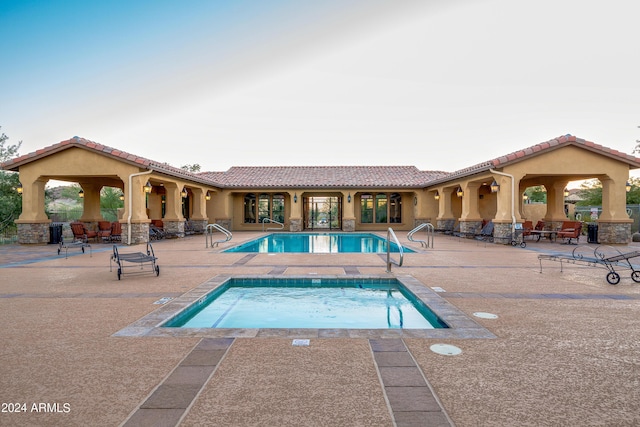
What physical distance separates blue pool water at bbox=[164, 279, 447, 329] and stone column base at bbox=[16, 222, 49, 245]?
13053mm

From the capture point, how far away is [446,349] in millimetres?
3428

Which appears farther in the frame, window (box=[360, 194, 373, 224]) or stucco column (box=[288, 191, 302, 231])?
window (box=[360, 194, 373, 224])

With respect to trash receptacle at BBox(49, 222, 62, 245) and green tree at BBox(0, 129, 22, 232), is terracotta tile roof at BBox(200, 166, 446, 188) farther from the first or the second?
green tree at BBox(0, 129, 22, 232)

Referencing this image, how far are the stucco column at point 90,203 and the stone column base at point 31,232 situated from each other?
11.4ft

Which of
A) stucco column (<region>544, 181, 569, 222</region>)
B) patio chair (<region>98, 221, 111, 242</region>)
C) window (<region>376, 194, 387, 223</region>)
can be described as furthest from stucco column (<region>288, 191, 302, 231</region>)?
stucco column (<region>544, 181, 569, 222</region>)

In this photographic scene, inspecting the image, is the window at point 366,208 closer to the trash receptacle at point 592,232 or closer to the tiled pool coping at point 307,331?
the trash receptacle at point 592,232

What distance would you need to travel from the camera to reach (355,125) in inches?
1131

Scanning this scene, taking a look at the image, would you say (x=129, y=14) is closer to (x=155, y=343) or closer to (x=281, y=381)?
(x=155, y=343)

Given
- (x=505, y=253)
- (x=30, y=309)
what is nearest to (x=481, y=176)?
(x=505, y=253)

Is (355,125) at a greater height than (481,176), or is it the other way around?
(355,125)

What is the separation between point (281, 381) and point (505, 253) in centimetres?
1108

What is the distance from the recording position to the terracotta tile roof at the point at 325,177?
72.7 feet

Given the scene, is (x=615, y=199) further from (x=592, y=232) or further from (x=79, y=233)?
(x=79, y=233)

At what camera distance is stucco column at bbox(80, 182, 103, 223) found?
18.3 m
